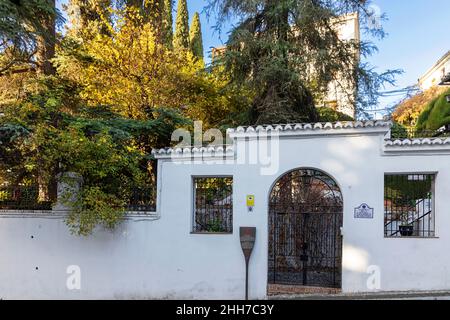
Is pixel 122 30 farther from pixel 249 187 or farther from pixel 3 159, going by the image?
pixel 249 187

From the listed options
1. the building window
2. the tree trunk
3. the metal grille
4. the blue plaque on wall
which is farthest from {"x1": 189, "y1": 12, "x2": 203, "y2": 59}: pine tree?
the blue plaque on wall

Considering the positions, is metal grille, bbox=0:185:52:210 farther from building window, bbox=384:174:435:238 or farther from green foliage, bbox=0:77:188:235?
building window, bbox=384:174:435:238

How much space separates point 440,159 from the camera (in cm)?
667

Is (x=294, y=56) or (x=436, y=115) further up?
(x=294, y=56)

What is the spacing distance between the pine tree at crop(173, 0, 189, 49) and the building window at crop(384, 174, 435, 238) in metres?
19.7

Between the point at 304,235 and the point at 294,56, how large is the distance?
5.88 metres

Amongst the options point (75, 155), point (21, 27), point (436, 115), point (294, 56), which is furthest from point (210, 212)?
point (436, 115)

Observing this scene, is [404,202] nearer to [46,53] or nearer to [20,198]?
[20,198]

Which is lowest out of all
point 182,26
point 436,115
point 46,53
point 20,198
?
point 20,198

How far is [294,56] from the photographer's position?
11742mm

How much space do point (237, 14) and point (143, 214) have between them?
8.55 metres

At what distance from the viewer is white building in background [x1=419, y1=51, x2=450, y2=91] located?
2189 centimetres

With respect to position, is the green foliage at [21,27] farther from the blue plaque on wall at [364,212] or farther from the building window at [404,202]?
the building window at [404,202]
